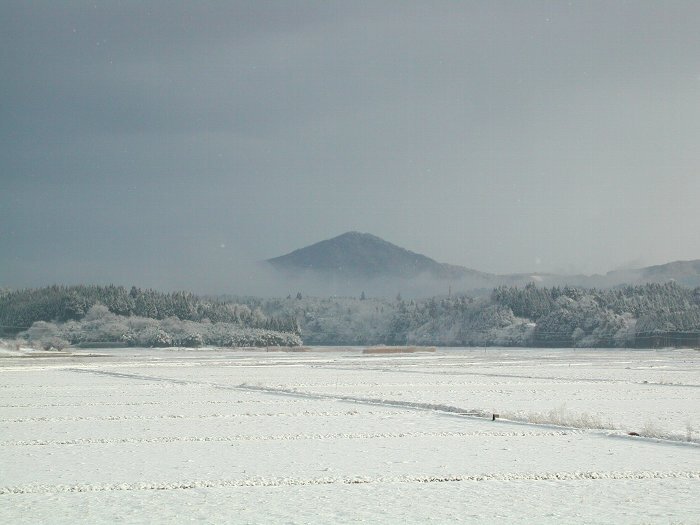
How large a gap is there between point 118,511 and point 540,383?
30961 mm

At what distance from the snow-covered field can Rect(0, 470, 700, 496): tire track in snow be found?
0.11 feet

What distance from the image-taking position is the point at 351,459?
16.5 metres

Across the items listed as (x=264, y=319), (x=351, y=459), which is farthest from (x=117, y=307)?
(x=351, y=459)

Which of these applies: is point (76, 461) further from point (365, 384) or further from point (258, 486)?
point (365, 384)

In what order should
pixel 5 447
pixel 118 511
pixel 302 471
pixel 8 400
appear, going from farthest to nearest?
pixel 8 400, pixel 5 447, pixel 302 471, pixel 118 511

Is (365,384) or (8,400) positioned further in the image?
(365,384)

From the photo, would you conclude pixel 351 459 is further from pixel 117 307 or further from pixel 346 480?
pixel 117 307

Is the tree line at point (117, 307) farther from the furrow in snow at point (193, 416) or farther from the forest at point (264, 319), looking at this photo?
the furrow in snow at point (193, 416)

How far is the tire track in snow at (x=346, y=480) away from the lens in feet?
44.5

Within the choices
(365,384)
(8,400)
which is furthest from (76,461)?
(365,384)

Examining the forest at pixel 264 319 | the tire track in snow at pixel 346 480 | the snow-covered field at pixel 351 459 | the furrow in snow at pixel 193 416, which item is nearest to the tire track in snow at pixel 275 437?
the snow-covered field at pixel 351 459

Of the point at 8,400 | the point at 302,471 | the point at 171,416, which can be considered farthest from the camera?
the point at 8,400

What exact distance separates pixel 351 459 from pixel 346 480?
2289 mm

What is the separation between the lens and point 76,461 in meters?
16.4
